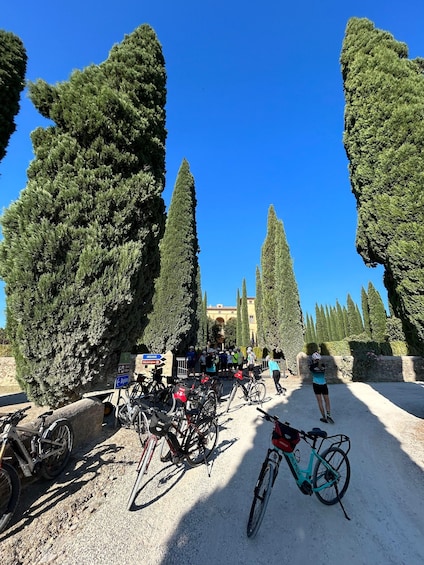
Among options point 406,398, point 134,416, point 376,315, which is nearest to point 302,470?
point 134,416

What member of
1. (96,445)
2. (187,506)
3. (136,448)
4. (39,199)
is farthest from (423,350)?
(39,199)

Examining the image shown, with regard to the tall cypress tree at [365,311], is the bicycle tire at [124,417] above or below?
below

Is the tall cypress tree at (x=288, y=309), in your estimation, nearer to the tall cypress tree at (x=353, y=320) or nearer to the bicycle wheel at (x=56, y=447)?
the bicycle wheel at (x=56, y=447)

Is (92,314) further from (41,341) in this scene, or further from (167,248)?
(167,248)

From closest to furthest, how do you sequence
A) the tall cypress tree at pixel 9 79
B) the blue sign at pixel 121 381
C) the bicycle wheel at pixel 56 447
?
the bicycle wheel at pixel 56 447 < the blue sign at pixel 121 381 < the tall cypress tree at pixel 9 79

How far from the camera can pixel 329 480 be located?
2990 millimetres

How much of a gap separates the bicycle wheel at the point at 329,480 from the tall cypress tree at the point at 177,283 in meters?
13.2

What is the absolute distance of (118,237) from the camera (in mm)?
5922

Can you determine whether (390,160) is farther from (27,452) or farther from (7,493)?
(7,493)

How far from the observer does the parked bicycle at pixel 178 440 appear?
3189 millimetres

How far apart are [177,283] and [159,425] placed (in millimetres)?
13384

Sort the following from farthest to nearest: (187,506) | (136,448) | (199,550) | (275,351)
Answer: (275,351), (136,448), (187,506), (199,550)

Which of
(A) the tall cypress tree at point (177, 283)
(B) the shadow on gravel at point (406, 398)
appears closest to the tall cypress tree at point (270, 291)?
(A) the tall cypress tree at point (177, 283)

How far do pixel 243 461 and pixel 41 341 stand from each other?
424 cm
